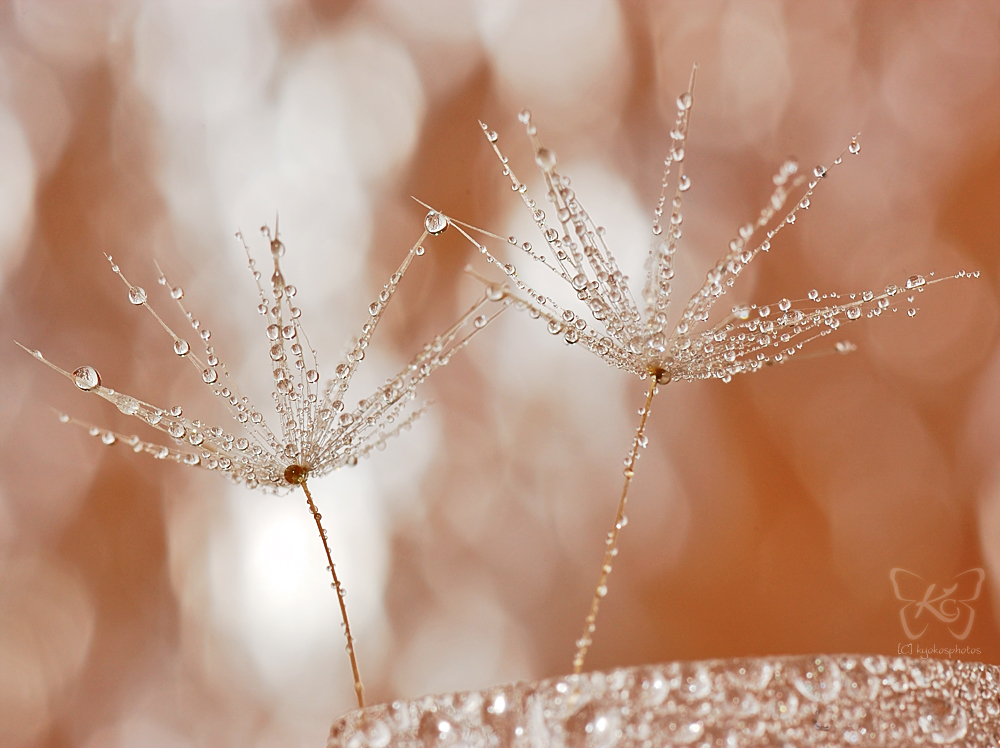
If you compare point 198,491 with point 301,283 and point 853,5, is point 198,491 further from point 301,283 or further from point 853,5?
point 853,5

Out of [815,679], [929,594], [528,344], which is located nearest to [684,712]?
[815,679]

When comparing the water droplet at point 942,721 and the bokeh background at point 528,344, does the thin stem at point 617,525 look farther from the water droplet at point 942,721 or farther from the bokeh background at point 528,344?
the bokeh background at point 528,344

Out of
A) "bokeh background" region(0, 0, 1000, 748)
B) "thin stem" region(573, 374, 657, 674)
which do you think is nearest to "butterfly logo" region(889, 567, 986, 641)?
"bokeh background" region(0, 0, 1000, 748)

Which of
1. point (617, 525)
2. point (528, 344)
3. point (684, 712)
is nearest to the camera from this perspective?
point (684, 712)

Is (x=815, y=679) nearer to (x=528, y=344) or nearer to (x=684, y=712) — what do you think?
(x=684, y=712)

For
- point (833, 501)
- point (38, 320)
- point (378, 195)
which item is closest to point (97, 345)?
point (38, 320)
